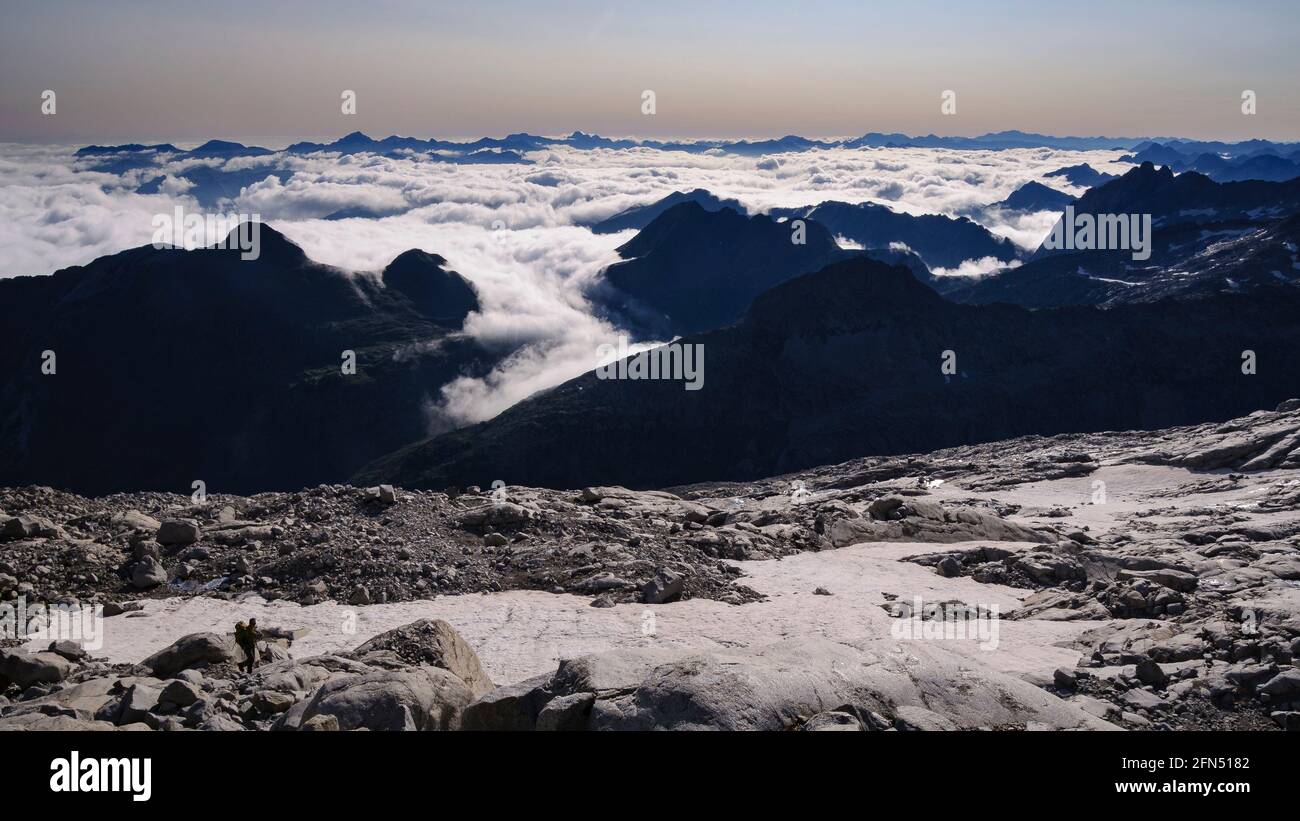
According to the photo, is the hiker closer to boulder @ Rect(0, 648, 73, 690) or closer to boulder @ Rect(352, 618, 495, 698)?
boulder @ Rect(352, 618, 495, 698)

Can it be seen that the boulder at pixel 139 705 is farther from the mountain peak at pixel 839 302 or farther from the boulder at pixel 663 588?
the mountain peak at pixel 839 302

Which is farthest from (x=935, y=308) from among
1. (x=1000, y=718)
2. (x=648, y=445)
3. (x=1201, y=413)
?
(x=1000, y=718)

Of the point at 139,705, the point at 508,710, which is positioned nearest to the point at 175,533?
the point at 139,705

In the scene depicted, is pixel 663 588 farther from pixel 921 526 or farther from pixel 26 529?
pixel 26 529

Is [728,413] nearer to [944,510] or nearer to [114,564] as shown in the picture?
[944,510]
